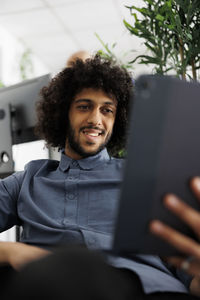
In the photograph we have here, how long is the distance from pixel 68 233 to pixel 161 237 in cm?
44

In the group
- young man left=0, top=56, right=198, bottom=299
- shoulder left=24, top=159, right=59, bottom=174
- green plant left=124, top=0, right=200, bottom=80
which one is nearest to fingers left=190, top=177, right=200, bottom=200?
young man left=0, top=56, right=198, bottom=299

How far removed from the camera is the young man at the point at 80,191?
0.73m

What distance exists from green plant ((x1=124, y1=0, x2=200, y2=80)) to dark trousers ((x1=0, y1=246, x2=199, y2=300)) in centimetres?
119

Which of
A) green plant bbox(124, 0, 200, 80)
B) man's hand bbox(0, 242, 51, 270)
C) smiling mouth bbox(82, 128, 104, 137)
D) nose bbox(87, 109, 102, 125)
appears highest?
green plant bbox(124, 0, 200, 80)

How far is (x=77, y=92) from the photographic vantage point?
4.13ft

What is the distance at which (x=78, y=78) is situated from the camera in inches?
49.7

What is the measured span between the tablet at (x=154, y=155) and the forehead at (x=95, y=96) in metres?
0.64

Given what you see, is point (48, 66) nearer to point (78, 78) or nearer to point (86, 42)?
point (86, 42)

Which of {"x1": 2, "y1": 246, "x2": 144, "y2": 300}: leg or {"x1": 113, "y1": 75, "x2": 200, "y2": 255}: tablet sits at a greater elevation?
{"x1": 113, "y1": 75, "x2": 200, "y2": 255}: tablet

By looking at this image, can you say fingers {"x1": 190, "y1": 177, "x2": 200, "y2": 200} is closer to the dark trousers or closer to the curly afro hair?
the dark trousers

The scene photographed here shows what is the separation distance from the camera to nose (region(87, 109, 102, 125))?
3.84ft

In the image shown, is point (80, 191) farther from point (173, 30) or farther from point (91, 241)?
point (173, 30)

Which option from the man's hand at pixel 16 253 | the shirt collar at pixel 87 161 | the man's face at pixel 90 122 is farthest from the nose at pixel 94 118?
the man's hand at pixel 16 253

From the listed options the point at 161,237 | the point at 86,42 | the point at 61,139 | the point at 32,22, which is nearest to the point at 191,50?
the point at 61,139
